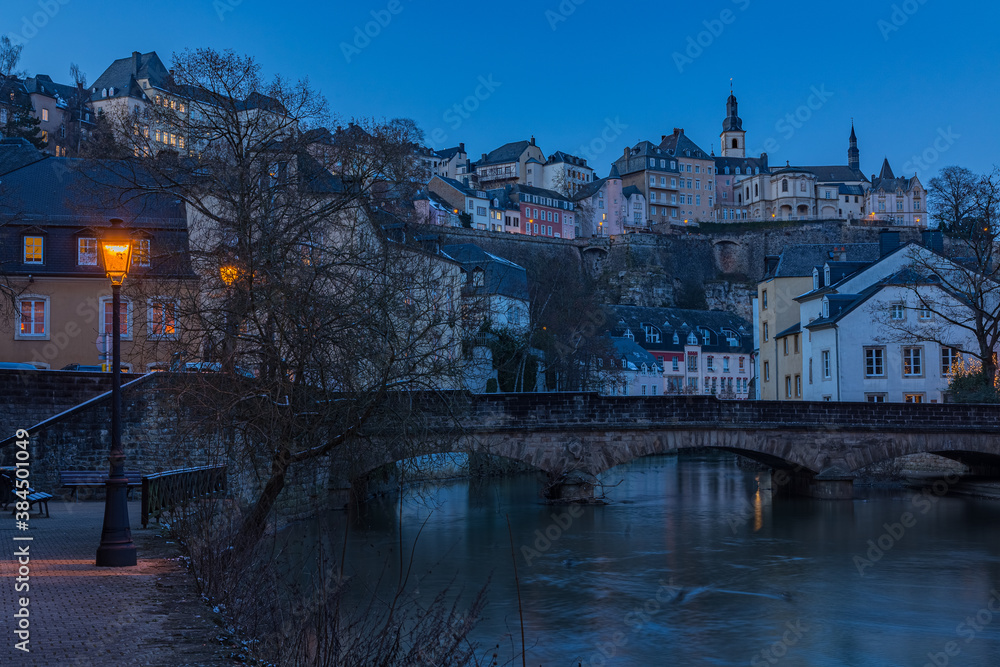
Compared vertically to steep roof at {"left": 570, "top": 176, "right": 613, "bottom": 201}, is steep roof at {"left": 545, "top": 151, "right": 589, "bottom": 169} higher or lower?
higher

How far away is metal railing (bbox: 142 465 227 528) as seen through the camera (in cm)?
1557

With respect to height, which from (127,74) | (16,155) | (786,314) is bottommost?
(786,314)

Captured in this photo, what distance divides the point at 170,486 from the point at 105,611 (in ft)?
23.5

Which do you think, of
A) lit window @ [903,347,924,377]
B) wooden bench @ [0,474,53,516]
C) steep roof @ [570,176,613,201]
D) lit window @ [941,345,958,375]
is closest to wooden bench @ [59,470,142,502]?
wooden bench @ [0,474,53,516]

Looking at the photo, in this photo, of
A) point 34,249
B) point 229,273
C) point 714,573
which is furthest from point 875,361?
point 34,249

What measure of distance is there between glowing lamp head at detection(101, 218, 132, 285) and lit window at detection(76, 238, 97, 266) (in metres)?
22.0

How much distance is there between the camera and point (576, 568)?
20.0 m

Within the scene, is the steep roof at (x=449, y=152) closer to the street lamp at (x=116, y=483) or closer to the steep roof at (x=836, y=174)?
the steep roof at (x=836, y=174)

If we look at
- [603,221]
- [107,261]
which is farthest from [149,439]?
[603,221]

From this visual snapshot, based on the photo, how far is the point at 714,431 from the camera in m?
29.9

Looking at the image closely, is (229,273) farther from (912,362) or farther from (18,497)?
(912,362)

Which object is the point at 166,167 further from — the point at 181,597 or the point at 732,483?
the point at 732,483

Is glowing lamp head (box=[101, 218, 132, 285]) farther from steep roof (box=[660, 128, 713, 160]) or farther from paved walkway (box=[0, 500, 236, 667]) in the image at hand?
steep roof (box=[660, 128, 713, 160])

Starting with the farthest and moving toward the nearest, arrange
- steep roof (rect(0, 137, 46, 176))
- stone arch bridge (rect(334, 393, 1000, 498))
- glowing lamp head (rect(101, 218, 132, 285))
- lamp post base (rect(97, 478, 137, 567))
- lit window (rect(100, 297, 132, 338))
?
steep roof (rect(0, 137, 46, 176)) → lit window (rect(100, 297, 132, 338)) → stone arch bridge (rect(334, 393, 1000, 498)) → glowing lamp head (rect(101, 218, 132, 285)) → lamp post base (rect(97, 478, 137, 567))
